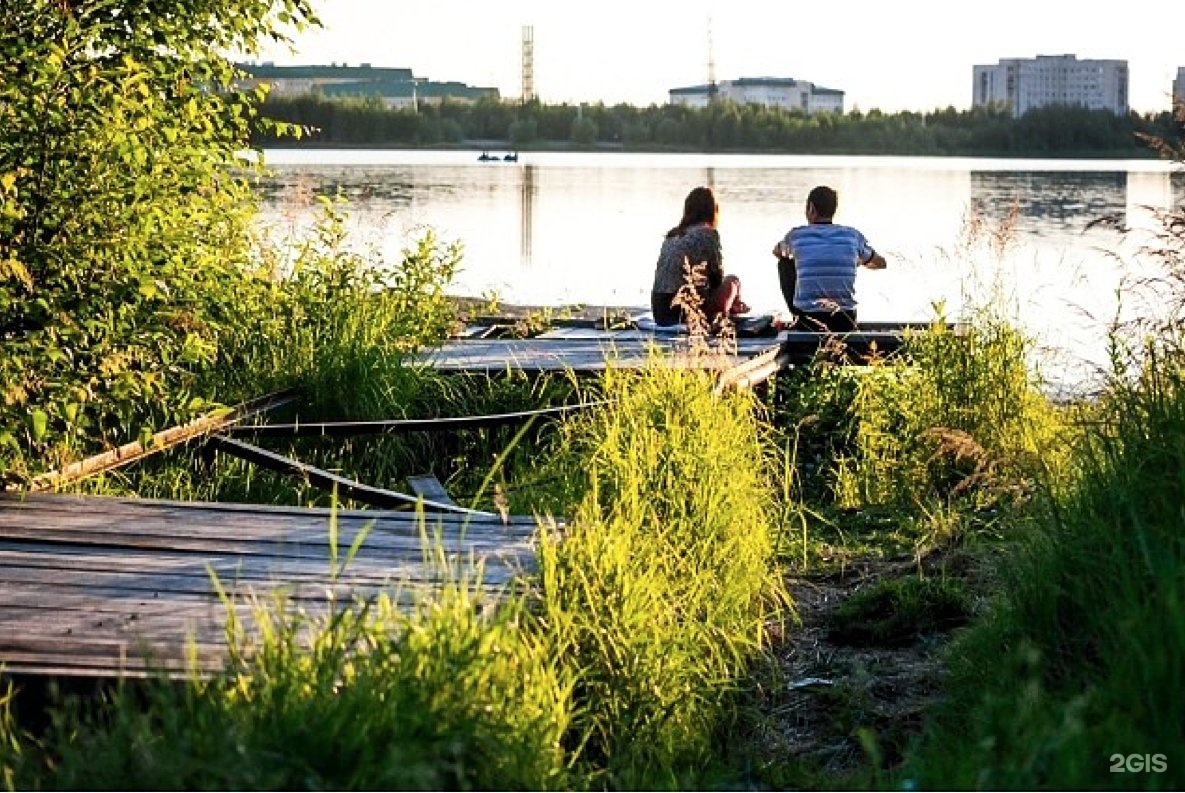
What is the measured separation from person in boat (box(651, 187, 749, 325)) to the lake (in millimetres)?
1108

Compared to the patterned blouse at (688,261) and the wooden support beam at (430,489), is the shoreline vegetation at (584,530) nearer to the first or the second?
the wooden support beam at (430,489)

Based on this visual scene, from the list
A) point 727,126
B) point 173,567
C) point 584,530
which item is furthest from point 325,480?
point 727,126

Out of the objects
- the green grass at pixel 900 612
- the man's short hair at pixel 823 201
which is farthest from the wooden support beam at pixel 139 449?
the man's short hair at pixel 823 201

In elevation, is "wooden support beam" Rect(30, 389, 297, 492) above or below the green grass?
above

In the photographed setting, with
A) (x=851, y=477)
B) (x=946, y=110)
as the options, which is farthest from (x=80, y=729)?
(x=946, y=110)

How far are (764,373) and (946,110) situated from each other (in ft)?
225

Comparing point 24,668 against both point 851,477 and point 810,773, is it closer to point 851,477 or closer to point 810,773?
point 810,773

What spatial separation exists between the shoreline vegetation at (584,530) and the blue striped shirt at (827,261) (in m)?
1.70

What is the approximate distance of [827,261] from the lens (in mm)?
10477

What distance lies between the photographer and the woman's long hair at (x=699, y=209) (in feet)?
34.0

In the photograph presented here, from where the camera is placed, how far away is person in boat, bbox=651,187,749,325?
10383 millimetres

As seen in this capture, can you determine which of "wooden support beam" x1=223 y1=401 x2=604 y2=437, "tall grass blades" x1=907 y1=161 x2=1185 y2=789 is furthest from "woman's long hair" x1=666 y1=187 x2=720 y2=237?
"tall grass blades" x1=907 y1=161 x2=1185 y2=789

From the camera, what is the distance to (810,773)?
14.3 ft

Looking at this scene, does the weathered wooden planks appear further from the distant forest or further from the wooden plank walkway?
the distant forest
